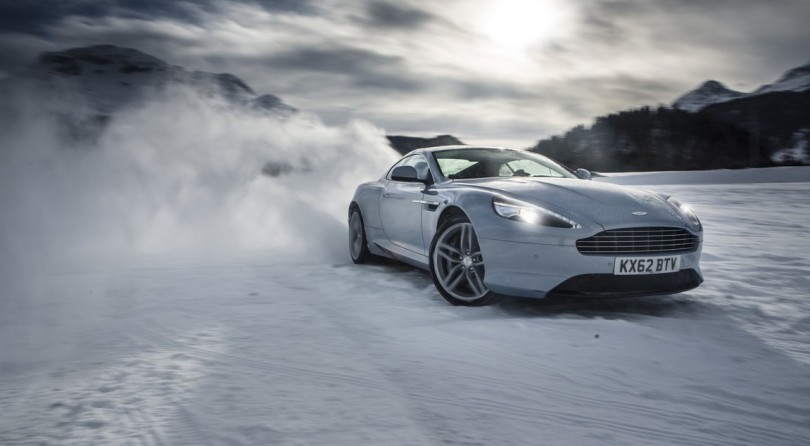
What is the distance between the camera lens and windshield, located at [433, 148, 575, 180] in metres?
5.69

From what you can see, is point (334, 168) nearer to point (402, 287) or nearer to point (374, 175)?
point (374, 175)

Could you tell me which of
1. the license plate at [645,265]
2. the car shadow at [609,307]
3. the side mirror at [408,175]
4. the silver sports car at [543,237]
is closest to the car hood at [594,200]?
the silver sports car at [543,237]

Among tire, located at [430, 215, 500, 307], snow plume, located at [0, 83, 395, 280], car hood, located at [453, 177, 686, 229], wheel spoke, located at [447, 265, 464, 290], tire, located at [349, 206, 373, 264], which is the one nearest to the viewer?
car hood, located at [453, 177, 686, 229]

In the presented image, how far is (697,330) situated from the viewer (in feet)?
13.1

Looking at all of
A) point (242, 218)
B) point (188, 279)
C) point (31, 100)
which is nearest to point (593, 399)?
point (188, 279)

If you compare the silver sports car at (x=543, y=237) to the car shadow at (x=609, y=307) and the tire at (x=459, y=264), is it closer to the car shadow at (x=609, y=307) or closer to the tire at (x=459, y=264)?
the tire at (x=459, y=264)

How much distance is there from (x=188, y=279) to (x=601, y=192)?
3.96 metres

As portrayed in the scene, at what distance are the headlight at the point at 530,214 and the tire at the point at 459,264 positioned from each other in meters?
0.34

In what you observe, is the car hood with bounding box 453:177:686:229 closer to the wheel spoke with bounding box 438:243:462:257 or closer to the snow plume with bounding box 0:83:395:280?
the wheel spoke with bounding box 438:243:462:257

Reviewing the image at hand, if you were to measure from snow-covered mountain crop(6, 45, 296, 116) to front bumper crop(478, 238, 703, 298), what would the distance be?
42.7 feet

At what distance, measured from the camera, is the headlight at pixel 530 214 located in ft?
13.9

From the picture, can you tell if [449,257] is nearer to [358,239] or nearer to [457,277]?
[457,277]

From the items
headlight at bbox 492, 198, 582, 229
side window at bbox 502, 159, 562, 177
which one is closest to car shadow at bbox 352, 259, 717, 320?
headlight at bbox 492, 198, 582, 229

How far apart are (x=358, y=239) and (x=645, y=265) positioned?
3665mm
